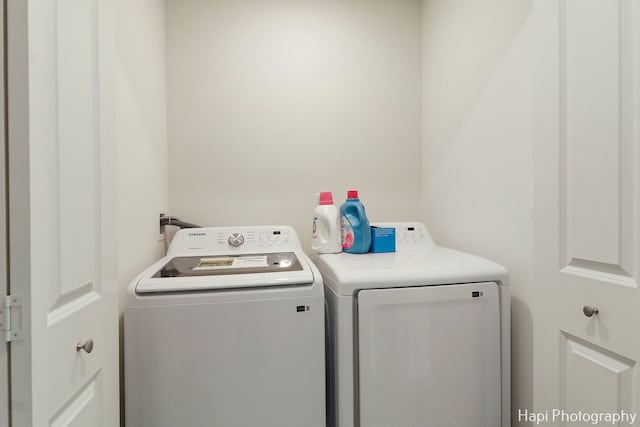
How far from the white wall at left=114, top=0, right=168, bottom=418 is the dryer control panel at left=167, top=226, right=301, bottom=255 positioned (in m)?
0.14

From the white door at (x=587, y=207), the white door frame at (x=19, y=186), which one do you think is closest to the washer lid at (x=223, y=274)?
the white door frame at (x=19, y=186)

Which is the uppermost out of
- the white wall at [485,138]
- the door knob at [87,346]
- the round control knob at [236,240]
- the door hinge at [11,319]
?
the white wall at [485,138]

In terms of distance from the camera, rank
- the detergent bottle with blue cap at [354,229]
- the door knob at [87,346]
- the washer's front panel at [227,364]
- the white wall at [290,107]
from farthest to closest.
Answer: the white wall at [290,107]
the detergent bottle with blue cap at [354,229]
the washer's front panel at [227,364]
the door knob at [87,346]

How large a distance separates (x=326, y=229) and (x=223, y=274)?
59 centimetres

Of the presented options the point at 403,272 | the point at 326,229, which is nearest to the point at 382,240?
the point at 326,229

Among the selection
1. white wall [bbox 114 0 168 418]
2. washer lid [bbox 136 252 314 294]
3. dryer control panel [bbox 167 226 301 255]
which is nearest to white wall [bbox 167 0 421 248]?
white wall [bbox 114 0 168 418]

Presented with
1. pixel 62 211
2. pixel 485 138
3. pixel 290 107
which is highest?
pixel 290 107

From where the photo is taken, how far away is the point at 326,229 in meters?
1.66

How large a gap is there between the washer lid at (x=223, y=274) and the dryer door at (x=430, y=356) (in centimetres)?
30

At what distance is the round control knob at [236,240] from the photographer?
167cm

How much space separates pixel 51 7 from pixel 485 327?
1.57 metres

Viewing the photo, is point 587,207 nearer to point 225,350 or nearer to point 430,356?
point 430,356

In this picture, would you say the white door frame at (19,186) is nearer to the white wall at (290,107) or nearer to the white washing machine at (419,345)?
the white washing machine at (419,345)

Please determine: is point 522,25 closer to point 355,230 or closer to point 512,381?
point 355,230
